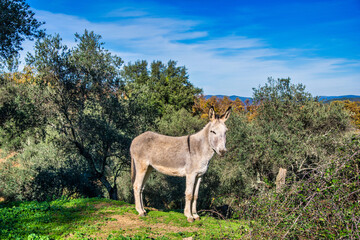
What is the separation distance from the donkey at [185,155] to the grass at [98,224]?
588 mm

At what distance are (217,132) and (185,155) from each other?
1.51 metres

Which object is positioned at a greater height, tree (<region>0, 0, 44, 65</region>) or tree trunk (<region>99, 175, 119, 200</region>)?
tree (<region>0, 0, 44, 65</region>)

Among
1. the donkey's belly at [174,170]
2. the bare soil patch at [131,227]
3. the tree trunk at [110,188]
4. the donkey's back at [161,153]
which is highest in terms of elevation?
the donkey's back at [161,153]

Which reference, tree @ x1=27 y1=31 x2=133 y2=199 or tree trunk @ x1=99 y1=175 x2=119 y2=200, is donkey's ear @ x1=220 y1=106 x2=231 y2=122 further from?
tree trunk @ x1=99 y1=175 x2=119 y2=200

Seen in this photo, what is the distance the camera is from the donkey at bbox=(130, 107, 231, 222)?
8.33 m

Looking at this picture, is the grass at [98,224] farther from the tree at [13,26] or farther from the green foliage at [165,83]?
the green foliage at [165,83]

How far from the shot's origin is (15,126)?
49.3 feet

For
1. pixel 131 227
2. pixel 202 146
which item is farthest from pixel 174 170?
pixel 131 227

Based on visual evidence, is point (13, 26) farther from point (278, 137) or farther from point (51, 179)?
point (278, 137)

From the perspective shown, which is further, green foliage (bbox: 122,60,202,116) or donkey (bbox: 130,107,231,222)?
green foliage (bbox: 122,60,202,116)

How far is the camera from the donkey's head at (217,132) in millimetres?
7969

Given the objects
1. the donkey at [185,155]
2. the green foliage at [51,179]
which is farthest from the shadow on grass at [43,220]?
the green foliage at [51,179]

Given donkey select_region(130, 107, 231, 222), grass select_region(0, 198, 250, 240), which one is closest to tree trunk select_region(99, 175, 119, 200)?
grass select_region(0, 198, 250, 240)

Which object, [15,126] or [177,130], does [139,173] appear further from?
[177,130]
